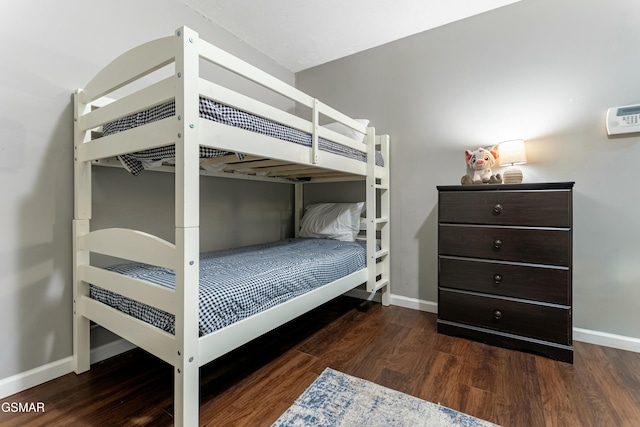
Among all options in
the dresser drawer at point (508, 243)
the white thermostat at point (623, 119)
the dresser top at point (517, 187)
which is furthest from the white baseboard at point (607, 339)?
the white thermostat at point (623, 119)

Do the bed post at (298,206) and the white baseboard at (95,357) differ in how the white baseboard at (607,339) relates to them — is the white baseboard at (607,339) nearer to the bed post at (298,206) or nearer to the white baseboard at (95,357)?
the white baseboard at (95,357)

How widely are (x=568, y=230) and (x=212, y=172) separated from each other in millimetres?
2127

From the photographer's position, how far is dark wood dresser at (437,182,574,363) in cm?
157

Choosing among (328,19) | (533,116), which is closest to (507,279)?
(533,116)

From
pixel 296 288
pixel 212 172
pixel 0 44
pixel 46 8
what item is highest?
pixel 46 8

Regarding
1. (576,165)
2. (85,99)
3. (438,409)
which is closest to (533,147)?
(576,165)

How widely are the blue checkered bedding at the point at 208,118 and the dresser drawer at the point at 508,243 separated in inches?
43.5

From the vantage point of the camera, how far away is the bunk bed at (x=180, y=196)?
962 millimetres

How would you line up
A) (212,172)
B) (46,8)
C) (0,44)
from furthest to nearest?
(212,172), (46,8), (0,44)

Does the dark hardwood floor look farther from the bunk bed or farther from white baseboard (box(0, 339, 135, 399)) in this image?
the bunk bed

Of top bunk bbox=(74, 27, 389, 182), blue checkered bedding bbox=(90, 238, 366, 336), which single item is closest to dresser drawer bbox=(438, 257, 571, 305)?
blue checkered bedding bbox=(90, 238, 366, 336)

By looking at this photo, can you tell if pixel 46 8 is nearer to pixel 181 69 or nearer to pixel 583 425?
pixel 181 69

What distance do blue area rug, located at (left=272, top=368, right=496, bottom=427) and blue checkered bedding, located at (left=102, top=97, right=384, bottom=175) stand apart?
1.11m

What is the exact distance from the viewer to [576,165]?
1817mm
